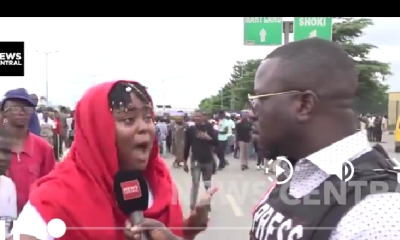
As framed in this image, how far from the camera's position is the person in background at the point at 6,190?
8.18 ft

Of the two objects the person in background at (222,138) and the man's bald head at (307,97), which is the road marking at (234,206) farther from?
the man's bald head at (307,97)

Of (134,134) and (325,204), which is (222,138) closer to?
(134,134)

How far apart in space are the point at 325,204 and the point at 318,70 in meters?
0.34

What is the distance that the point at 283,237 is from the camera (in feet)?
3.67

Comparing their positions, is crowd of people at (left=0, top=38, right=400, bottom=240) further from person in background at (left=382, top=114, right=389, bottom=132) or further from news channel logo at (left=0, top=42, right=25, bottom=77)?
person in background at (left=382, top=114, right=389, bottom=132)

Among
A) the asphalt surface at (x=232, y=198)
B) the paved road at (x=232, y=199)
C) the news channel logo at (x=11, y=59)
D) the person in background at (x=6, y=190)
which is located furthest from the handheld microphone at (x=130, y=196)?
the news channel logo at (x=11, y=59)

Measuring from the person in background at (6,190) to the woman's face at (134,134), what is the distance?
3.49 feet

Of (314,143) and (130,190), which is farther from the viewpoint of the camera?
(130,190)

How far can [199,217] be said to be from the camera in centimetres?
184

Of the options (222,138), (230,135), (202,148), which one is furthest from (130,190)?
(230,135)

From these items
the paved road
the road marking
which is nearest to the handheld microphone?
the paved road

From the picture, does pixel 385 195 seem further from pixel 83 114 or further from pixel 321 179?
pixel 83 114

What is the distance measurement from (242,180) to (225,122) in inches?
124

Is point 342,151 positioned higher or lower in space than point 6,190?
higher
